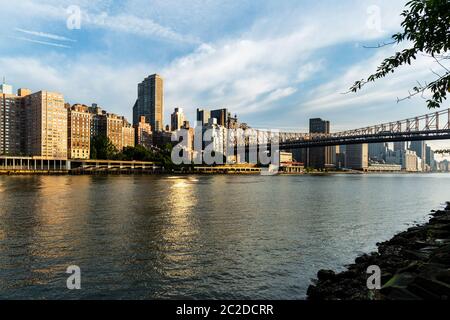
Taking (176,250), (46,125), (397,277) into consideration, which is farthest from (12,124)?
(397,277)

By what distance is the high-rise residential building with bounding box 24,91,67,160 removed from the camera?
17075 cm

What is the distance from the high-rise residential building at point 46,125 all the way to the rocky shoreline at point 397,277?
175143mm

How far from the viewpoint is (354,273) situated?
41.8 ft

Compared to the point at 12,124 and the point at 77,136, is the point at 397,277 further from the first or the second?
the point at 12,124

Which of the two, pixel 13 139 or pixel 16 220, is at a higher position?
pixel 13 139

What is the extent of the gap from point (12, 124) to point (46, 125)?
26.5 m

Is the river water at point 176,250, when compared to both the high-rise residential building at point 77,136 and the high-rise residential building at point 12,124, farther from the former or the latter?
the high-rise residential building at point 12,124

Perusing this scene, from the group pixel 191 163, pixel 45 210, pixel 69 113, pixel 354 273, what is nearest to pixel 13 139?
pixel 69 113

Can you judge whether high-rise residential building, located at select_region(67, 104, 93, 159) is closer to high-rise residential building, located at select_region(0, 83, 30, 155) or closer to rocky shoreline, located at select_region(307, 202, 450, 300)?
high-rise residential building, located at select_region(0, 83, 30, 155)

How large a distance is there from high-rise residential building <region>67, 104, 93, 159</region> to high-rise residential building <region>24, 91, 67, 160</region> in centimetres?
1034

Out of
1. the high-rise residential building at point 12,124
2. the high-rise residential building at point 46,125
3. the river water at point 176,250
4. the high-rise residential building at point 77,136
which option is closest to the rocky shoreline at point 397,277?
the river water at point 176,250

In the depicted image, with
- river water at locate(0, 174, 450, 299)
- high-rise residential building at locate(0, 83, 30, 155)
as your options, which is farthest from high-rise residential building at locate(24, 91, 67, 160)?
river water at locate(0, 174, 450, 299)
